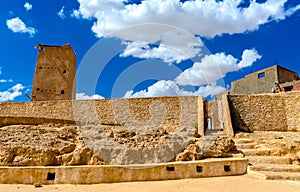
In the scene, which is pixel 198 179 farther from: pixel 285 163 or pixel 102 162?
pixel 285 163

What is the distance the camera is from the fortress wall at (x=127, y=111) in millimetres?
14422

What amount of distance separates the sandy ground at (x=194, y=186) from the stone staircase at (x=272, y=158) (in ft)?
1.49

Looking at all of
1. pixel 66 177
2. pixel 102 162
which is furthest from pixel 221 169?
pixel 66 177

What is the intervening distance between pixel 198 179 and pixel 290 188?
224 centimetres

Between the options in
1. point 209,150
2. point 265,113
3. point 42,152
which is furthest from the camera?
point 265,113

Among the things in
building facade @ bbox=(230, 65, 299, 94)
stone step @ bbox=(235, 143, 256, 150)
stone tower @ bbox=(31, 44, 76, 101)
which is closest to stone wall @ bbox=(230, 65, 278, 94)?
building facade @ bbox=(230, 65, 299, 94)

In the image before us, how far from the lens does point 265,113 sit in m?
14.4

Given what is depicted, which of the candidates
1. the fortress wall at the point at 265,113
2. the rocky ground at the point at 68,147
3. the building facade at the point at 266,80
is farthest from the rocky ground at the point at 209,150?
the building facade at the point at 266,80

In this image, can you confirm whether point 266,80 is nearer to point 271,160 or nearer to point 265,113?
point 265,113

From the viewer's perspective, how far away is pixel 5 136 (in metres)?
8.46

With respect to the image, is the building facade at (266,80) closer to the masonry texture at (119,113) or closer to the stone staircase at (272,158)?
the masonry texture at (119,113)

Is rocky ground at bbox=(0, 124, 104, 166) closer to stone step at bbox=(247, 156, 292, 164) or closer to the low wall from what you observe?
the low wall

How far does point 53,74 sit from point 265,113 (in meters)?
17.9

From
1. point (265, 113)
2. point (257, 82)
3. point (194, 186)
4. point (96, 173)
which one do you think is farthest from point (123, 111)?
point (257, 82)
